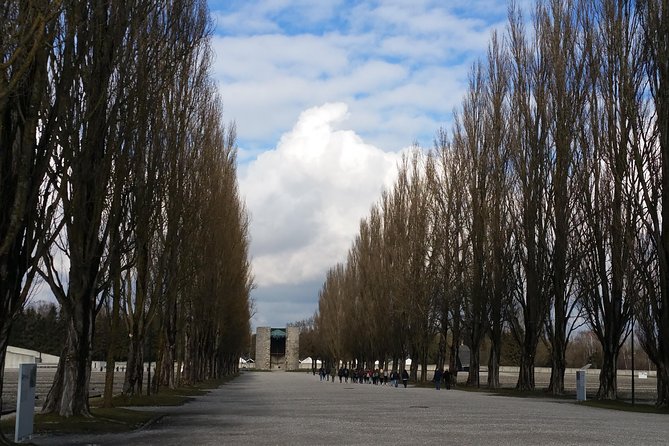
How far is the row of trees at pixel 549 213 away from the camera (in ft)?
93.2

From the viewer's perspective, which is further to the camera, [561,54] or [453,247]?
[453,247]

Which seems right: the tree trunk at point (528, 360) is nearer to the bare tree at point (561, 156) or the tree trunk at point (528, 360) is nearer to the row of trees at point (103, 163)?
the bare tree at point (561, 156)

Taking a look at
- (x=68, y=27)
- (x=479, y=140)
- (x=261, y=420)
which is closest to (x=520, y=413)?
(x=261, y=420)

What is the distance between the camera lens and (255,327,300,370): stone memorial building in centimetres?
14062

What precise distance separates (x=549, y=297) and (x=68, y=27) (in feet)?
94.8

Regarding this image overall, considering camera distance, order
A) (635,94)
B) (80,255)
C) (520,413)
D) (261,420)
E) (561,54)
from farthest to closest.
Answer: (561,54)
(635,94)
(520,413)
(261,420)
(80,255)

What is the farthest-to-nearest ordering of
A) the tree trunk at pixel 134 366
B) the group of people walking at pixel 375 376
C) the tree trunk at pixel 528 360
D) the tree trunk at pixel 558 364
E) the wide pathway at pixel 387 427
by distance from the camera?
the group of people walking at pixel 375 376, the tree trunk at pixel 528 360, the tree trunk at pixel 558 364, the tree trunk at pixel 134 366, the wide pathway at pixel 387 427

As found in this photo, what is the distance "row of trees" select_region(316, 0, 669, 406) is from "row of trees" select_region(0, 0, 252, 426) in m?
14.2

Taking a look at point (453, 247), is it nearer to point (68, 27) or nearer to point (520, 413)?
point (520, 413)

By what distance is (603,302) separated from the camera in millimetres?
32344

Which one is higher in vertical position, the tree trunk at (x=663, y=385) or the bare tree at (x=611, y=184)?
the bare tree at (x=611, y=184)

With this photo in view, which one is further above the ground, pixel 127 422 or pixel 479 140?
pixel 479 140

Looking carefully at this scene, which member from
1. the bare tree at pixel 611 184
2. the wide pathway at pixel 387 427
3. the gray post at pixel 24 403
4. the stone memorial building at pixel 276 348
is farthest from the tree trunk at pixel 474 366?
the stone memorial building at pixel 276 348

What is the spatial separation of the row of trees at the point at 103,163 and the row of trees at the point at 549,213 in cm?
1425
